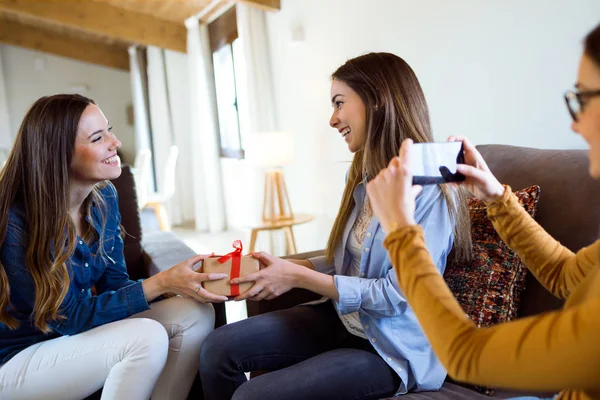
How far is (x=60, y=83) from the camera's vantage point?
8.62 meters

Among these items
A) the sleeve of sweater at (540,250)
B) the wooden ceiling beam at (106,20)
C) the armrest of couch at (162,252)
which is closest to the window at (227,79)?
the wooden ceiling beam at (106,20)

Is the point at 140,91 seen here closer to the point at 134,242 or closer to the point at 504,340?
the point at 134,242

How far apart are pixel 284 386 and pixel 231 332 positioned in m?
0.27

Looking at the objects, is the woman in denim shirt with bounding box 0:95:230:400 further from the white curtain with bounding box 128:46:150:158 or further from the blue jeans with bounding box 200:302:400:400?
the white curtain with bounding box 128:46:150:158

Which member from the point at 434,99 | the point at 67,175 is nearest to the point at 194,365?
the point at 67,175

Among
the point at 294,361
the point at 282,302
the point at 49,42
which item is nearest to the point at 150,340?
the point at 294,361

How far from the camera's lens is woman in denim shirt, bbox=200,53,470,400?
3.90 ft

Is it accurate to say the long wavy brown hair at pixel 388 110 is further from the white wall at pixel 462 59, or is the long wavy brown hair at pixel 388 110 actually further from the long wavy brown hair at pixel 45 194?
the long wavy brown hair at pixel 45 194

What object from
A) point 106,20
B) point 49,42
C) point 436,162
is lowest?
point 436,162

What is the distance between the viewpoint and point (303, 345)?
1.37 metres

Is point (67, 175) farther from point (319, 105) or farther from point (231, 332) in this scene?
point (319, 105)

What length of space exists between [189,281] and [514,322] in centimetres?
89

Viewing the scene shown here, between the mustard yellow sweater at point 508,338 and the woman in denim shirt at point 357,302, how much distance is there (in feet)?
1.50

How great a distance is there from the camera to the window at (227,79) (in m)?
5.16
